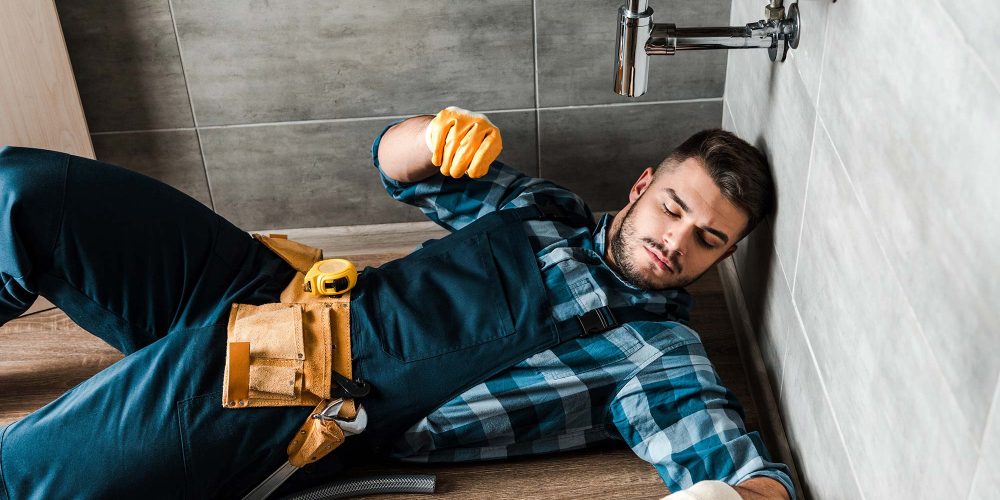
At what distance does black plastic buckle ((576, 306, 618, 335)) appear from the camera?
4.55 feet

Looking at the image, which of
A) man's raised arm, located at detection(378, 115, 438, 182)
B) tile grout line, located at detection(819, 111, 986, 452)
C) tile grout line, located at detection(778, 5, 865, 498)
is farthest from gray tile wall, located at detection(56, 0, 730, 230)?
tile grout line, located at detection(819, 111, 986, 452)

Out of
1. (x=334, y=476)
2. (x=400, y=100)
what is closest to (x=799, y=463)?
(x=334, y=476)

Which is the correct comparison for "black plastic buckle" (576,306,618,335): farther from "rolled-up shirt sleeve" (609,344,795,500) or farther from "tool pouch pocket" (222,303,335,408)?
"tool pouch pocket" (222,303,335,408)

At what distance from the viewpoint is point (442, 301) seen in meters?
1.47

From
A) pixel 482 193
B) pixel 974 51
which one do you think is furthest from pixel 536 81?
pixel 974 51

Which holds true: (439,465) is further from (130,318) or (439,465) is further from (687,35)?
(687,35)

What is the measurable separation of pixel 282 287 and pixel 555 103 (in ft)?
2.19

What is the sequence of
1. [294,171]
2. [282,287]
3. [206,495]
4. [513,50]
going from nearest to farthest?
[206,495]
[282,287]
[513,50]
[294,171]

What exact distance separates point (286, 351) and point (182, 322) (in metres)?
0.21

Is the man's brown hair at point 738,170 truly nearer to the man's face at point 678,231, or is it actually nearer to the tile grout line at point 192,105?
the man's face at point 678,231

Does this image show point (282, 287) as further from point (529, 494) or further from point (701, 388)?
point (701, 388)

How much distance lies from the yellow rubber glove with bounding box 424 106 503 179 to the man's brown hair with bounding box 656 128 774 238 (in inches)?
11.6

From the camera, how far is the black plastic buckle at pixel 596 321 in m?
1.39

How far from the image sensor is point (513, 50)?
1.79 metres
